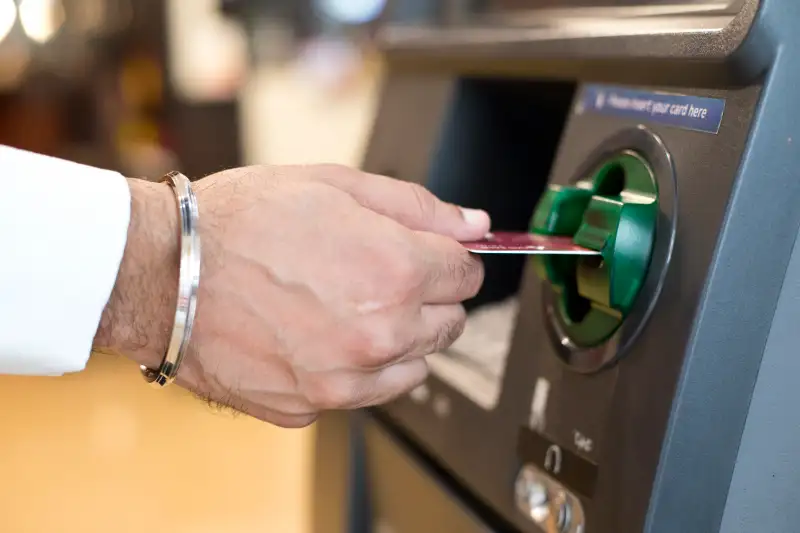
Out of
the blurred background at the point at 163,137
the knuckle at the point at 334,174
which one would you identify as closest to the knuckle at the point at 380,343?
the knuckle at the point at 334,174

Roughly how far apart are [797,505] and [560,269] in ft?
0.69

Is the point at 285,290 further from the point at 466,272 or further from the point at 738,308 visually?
the point at 738,308

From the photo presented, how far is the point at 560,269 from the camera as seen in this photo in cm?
56

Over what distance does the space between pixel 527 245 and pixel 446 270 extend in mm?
74

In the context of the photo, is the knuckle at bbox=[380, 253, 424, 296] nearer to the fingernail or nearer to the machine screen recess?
the fingernail

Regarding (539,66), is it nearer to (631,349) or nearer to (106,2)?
(631,349)

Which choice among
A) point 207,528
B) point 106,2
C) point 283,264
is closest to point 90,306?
point 283,264

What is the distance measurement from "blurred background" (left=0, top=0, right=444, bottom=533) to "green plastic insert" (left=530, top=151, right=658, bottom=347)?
3.45 ft

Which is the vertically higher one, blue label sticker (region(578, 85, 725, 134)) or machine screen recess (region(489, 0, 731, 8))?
machine screen recess (region(489, 0, 731, 8))

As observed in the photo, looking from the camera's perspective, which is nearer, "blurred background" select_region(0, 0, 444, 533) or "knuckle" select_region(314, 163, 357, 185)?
"knuckle" select_region(314, 163, 357, 185)

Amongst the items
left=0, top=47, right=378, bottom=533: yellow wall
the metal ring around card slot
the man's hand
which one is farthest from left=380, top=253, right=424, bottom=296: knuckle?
left=0, top=47, right=378, bottom=533: yellow wall

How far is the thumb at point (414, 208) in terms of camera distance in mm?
594

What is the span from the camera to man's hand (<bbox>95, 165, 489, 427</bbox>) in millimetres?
540

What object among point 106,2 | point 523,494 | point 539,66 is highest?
point 106,2
